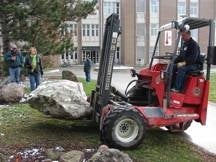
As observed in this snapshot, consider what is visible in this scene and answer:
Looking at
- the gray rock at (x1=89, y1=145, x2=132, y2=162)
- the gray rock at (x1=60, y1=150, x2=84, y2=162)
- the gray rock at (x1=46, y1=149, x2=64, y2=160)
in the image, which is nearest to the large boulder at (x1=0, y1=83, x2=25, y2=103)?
the gray rock at (x1=46, y1=149, x2=64, y2=160)

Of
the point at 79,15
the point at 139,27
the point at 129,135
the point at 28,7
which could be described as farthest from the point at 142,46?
the point at 129,135

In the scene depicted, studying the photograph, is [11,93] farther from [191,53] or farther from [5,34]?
[5,34]

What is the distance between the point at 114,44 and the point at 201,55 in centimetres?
176

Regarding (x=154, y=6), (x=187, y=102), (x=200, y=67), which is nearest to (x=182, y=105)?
(x=187, y=102)

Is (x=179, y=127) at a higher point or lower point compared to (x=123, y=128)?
lower

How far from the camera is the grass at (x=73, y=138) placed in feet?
31.9

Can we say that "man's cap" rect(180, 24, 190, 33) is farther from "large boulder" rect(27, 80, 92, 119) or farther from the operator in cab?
"large boulder" rect(27, 80, 92, 119)

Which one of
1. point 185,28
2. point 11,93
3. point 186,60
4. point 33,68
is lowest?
point 11,93

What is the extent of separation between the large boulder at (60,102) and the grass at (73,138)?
0.46m

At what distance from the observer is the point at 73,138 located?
1066 cm

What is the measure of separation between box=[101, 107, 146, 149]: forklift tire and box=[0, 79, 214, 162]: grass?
0.20m

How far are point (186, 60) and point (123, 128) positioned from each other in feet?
6.19

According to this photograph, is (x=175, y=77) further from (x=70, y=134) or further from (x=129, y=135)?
(x=70, y=134)

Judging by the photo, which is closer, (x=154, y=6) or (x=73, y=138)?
(x=73, y=138)
